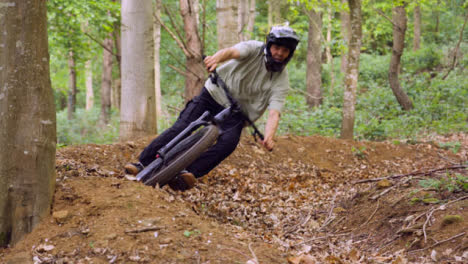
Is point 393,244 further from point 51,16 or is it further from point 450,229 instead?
point 51,16

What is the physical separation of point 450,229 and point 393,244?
1.78ft

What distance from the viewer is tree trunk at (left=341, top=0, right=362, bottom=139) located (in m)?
9.20

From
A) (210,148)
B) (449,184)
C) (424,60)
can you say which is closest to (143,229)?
(210,148)

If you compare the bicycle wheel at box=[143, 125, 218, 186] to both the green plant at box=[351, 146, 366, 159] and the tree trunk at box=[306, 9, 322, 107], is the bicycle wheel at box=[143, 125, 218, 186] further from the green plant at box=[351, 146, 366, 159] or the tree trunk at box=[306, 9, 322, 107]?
the tree trunk at box=[306, 9, 322, 107]

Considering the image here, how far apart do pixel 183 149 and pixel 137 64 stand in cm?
229

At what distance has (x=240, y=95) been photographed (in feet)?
16.8

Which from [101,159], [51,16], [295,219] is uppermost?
[51,16]

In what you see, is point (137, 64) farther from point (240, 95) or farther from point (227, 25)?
point (227, 25)

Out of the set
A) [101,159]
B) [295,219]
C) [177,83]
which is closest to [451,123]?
[295,219]

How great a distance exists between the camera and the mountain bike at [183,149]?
4570 mm

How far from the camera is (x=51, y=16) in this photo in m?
11.5

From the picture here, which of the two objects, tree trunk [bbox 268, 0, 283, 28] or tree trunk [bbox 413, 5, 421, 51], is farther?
tree trunk [bbox 413, 5, 421, 51]

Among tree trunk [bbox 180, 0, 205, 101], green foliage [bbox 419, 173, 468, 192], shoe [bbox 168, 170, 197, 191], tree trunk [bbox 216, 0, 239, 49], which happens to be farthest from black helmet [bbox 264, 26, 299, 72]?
tree trunk [bbox 180, 0, 205, 101]

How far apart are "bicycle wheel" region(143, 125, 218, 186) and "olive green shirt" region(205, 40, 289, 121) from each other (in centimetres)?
63
